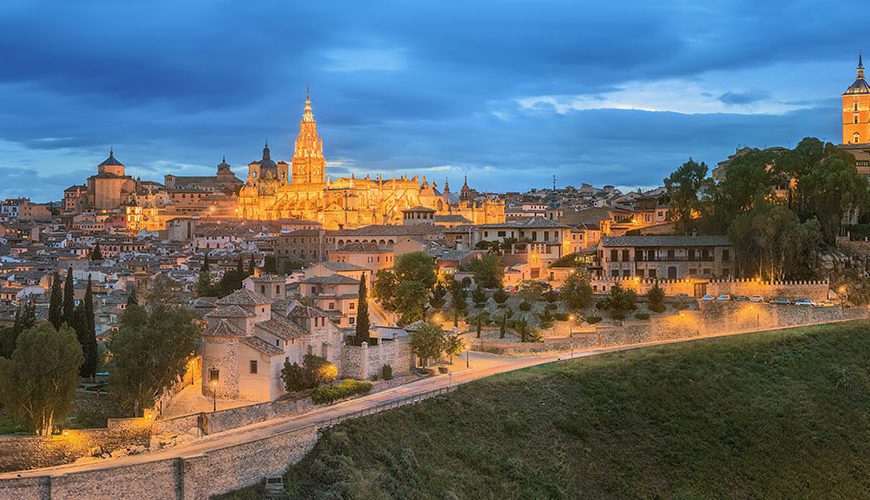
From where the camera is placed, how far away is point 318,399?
29.9m

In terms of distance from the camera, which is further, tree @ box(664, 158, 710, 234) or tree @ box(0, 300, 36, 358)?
tree @ box(664, 158, 710, 234)

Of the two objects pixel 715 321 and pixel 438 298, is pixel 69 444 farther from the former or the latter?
pixel 715 321

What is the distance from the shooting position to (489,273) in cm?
5094

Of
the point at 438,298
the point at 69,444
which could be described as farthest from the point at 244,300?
the point at 438,298

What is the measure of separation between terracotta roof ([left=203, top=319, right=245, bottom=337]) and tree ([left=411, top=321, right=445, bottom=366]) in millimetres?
7701

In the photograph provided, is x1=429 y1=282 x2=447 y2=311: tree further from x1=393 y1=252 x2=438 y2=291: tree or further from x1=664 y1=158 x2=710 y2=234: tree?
x1=664 y1=158 x2=710 y2=234: tree

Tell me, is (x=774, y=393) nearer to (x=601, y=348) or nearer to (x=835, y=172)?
(x=601, y=348)

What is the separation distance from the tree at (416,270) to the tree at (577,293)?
7084 mm

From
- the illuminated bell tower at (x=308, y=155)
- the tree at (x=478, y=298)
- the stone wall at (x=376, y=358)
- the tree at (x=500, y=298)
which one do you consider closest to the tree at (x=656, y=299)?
the tree at (x=500, y=298)

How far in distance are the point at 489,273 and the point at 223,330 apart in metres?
22.6

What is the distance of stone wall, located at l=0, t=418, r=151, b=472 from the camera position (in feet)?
80.8

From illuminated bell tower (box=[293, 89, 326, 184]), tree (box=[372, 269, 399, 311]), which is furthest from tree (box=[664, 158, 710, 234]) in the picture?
illuminated bell tower (box=[293, 89, 326, 184])

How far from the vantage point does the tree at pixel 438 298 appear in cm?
4756

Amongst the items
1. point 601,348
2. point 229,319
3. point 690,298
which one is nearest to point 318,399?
point 229,319
